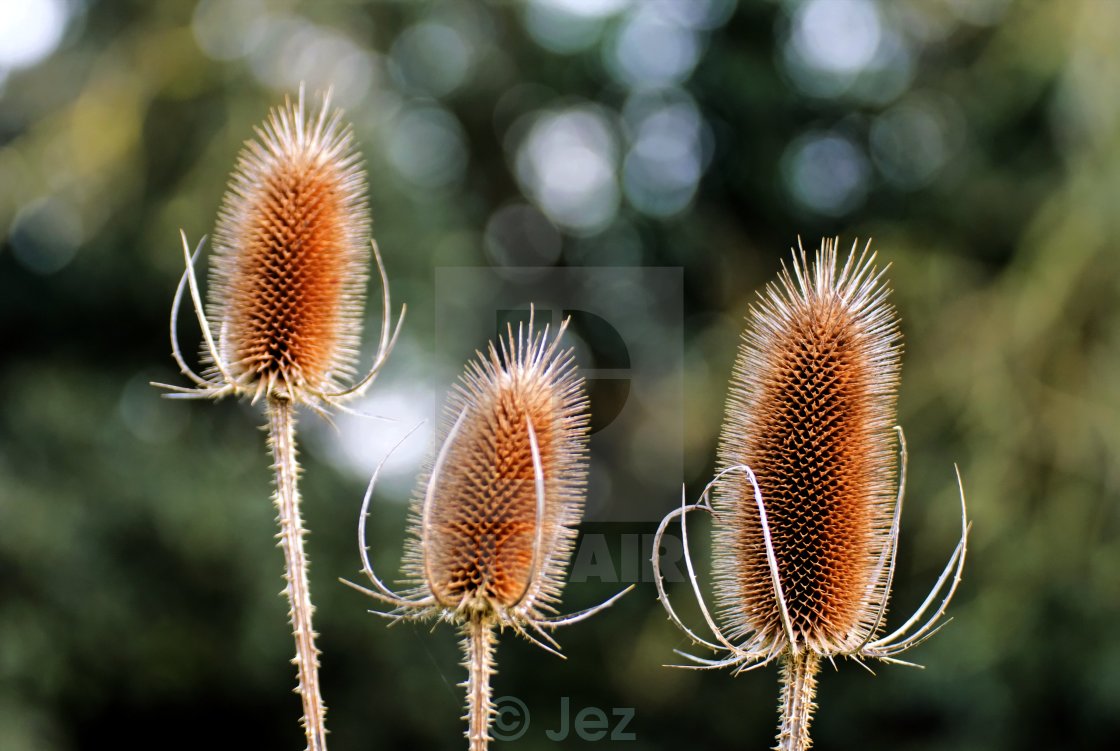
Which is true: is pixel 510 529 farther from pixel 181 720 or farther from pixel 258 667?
pixel 181 720

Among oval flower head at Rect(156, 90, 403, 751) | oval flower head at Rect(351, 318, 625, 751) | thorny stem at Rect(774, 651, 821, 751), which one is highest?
oval flower head at Rect(156, 90, 403, 751)

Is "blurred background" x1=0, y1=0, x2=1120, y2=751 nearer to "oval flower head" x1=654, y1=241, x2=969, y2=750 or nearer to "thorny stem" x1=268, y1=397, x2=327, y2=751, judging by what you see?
"thorny stem" x1=268, y1=397, x2=327, y2=751

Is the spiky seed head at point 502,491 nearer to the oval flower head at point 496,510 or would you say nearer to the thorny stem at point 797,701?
the oval flower head at point 496,510

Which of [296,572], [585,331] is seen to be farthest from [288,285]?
[585,331]

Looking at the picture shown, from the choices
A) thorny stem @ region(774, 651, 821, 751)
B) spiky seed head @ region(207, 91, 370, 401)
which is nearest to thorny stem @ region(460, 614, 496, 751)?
thorny stem @ region(774, 651, 821, 751)

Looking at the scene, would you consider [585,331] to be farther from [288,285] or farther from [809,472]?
[809,472]

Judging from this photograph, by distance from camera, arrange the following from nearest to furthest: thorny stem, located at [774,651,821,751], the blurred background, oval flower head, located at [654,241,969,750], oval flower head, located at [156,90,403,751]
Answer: thorny stem, located at [774,651,821,751], oval flower head, located at [654,241,969,750], oval flower head, located at [156,90,403,751], the blurred background
